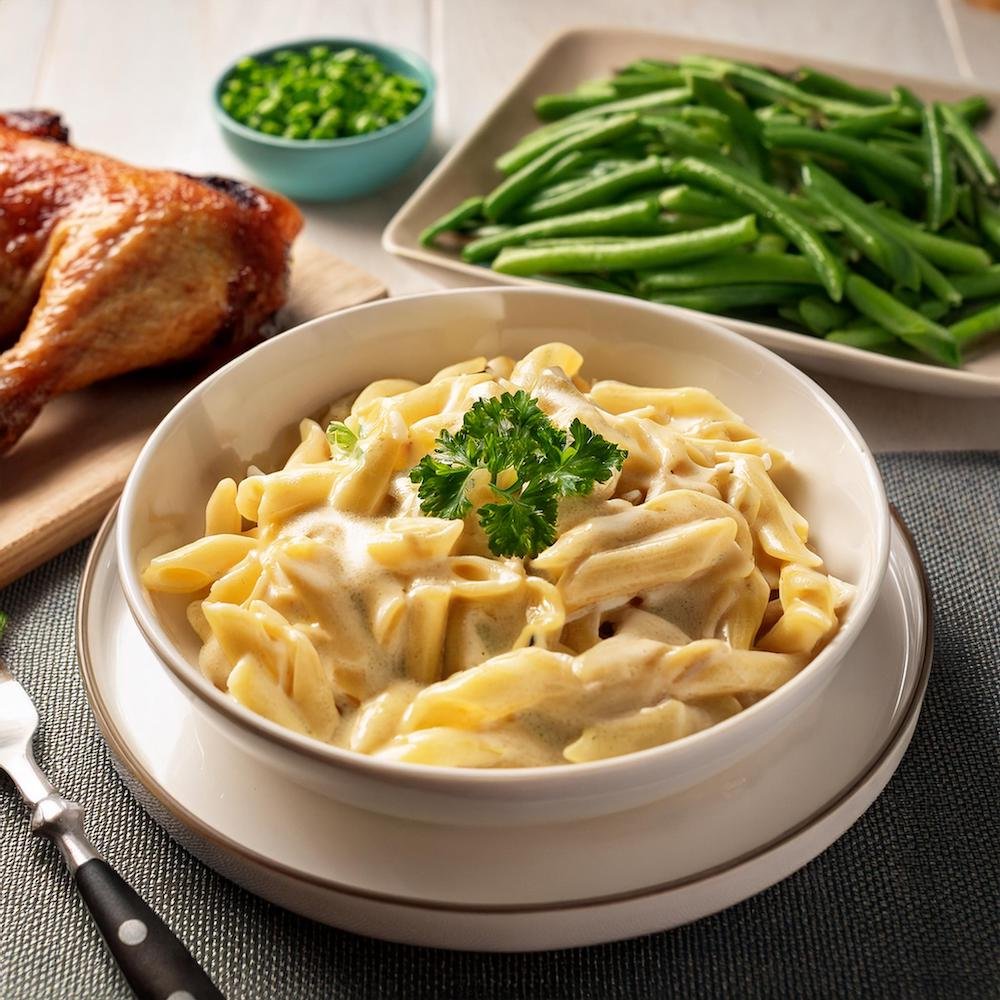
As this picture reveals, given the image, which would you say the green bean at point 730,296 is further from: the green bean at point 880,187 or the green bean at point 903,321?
the green bean at point 880,187

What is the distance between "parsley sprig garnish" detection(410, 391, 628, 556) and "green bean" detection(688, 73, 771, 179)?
7.01 feet

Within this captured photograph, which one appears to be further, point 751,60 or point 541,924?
point 751,60

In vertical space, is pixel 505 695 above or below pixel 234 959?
above

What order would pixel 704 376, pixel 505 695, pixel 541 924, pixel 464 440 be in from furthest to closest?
pixel 704 376 < pixel 464 440 < pixel 505 695 < pixel 541 924

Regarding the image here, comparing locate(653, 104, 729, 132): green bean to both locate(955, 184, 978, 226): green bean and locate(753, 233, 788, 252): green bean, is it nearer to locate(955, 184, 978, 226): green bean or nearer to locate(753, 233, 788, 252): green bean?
locate(753, 233, 788, 252): green bean

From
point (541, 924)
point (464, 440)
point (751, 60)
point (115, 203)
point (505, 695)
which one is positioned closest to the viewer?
Result: point (541, 924)

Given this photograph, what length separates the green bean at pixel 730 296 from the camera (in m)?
3.44

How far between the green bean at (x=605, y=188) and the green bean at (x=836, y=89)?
87 cm

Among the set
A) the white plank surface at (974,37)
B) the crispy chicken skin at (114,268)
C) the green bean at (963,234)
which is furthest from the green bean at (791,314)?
the white plank surface at (974,37)

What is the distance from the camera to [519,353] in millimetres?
2666

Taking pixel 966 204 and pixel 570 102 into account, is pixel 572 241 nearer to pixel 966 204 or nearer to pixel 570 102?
pixel 570 102

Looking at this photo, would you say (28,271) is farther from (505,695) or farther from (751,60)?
(751,60)

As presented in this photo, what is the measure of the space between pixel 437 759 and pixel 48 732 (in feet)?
3.11

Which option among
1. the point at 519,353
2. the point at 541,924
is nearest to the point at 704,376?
the point at 519,353
